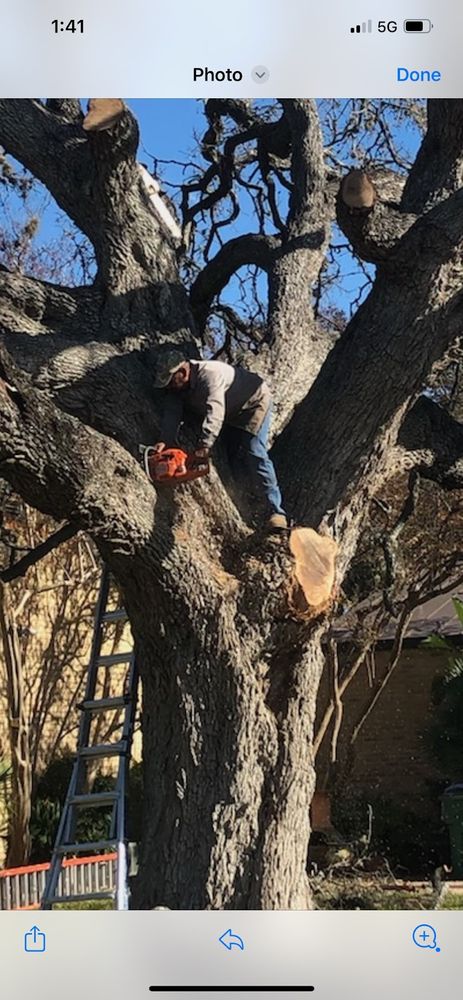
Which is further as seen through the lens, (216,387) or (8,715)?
(8,715)

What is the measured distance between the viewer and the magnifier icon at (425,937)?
2.35m

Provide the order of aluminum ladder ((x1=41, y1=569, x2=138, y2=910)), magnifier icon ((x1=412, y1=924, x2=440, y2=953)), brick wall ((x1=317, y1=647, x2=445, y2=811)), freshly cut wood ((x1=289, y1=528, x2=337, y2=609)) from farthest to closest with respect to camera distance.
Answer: brick wall ((x1=317, y1=647, x2=445, y2=811))
aluminum ladder ((x1=41, y1=569, x2=138, y2=910))
freshly cut wood ((x1=289, y1=528, x2=337, y2=609))
magnifier icon ((x1=412, y1=924, x2=440, y2=953))

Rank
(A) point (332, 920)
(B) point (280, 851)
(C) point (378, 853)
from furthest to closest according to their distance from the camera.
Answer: (C) point (378, 853) < (B) point (280, 851) < (A) point (332, 920)

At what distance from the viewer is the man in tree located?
384cm

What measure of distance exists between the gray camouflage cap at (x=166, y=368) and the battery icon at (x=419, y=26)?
1.52 m

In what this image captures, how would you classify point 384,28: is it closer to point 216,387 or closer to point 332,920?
point 216,387

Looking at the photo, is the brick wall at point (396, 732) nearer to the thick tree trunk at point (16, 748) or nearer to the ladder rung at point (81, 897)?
the thick tree trunk at point (16, 748)

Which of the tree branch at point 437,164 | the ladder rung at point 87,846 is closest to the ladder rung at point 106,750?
the ladder rung at point 87,846

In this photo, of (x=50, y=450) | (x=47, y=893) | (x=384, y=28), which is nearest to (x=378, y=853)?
(x=47, y=893)

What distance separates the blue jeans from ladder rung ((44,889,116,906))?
1528 mm

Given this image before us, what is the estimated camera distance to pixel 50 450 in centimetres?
327

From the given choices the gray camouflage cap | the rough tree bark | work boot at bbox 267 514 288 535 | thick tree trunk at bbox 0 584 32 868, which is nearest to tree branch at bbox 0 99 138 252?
the rough tree bark

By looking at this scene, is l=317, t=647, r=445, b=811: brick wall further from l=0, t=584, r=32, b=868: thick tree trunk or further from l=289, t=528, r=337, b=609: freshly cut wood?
l=289, t=528, r=337, b=609: freshly cut wood

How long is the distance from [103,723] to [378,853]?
8.25 feet
